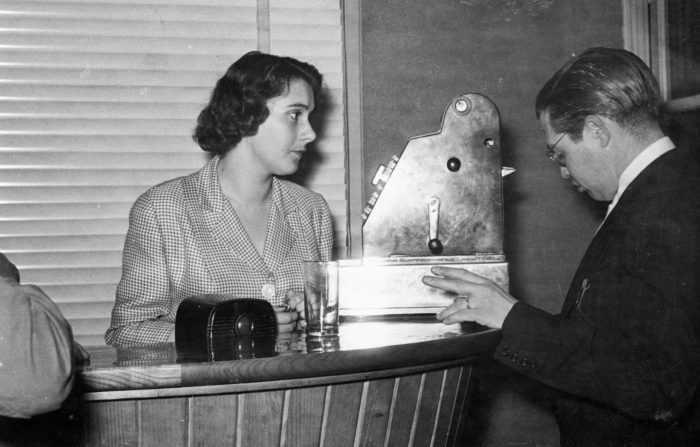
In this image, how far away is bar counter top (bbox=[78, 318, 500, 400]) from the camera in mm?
1440

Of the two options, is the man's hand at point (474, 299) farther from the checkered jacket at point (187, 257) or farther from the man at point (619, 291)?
the checkered jacket at point (187, 257)

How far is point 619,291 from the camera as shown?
1.60 m

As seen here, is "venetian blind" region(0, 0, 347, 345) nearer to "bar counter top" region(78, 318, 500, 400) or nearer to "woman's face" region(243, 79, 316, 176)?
"woman's face" region(243, 79, 316, 176)

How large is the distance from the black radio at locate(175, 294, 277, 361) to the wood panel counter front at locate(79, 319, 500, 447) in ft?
0.09

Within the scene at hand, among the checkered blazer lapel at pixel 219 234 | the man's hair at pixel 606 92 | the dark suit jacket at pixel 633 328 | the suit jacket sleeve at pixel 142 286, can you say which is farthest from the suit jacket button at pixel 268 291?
the man's hair at pixel 606 92

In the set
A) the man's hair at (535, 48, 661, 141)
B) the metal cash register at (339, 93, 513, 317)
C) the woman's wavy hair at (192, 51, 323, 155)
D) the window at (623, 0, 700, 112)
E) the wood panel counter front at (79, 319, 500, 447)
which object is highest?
the window at (623, 0, 700, 112)

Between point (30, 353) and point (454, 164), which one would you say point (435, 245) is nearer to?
point (454, 164)

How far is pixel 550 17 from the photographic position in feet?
12.1

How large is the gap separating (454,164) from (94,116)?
5.52 feet

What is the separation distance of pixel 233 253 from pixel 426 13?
5.62 feet

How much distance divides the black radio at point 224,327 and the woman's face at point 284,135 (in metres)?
0.85

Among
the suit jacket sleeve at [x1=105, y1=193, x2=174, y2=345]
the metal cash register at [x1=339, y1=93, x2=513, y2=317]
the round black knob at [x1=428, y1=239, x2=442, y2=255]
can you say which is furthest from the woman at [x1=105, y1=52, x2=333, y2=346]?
the round black knob at [x1=428, y1=239, x2=442, y2=255]

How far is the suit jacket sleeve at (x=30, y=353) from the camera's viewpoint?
3.26ft

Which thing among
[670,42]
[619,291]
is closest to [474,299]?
[619,291]
